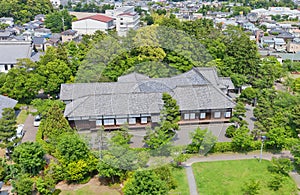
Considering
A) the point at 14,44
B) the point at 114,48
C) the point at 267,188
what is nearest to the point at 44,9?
the point at 14,44

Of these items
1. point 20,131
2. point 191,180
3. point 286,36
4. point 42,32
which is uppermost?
point 42,32

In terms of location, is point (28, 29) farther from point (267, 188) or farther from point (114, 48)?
point (267, 188)

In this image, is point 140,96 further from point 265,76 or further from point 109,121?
point 265,76

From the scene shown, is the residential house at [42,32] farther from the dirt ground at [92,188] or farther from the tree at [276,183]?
the tree at [276,183]

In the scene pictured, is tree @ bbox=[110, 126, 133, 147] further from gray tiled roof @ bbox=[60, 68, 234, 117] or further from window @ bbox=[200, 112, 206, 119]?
window @ bbox=[200, 112, 206, 119]

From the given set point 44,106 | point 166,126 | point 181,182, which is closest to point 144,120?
point 166,126

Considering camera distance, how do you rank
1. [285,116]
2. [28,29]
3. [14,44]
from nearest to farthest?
[285,116] → [14,44] → [28,29]

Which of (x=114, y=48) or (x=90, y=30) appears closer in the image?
(x=114, y=48)
